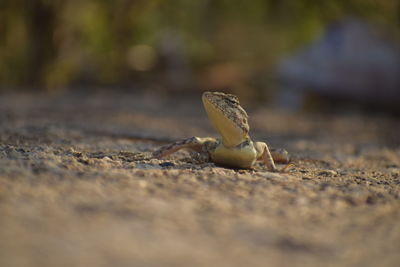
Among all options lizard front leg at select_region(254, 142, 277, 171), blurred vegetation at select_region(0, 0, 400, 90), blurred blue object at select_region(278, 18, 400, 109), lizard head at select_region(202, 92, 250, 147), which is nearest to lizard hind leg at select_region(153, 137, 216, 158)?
lizard head at select_region(202, 92, 250, 147)

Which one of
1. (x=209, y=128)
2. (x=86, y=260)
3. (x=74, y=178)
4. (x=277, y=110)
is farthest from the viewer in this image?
(x=277, y=110)

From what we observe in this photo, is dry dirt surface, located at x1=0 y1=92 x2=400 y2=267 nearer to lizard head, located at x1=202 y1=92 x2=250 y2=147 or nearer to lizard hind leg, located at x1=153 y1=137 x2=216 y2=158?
lizard hind leg, located at x1=153 y1=137 x2=216 y2=158

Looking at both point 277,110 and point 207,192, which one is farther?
point 277,110

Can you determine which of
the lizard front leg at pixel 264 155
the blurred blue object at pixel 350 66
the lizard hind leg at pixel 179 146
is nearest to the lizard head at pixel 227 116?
the lizard front leg at pixel 264 155

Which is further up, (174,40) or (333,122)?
(174,40)

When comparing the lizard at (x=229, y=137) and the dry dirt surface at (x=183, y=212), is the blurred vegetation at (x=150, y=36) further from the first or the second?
the dry dirt surface at (x=183, y=212)

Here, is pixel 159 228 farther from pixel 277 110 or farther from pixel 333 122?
pixel 277 110

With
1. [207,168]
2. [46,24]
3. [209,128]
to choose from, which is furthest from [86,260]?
[46,24]

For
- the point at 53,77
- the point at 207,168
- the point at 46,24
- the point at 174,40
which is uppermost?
the point at 174,40
